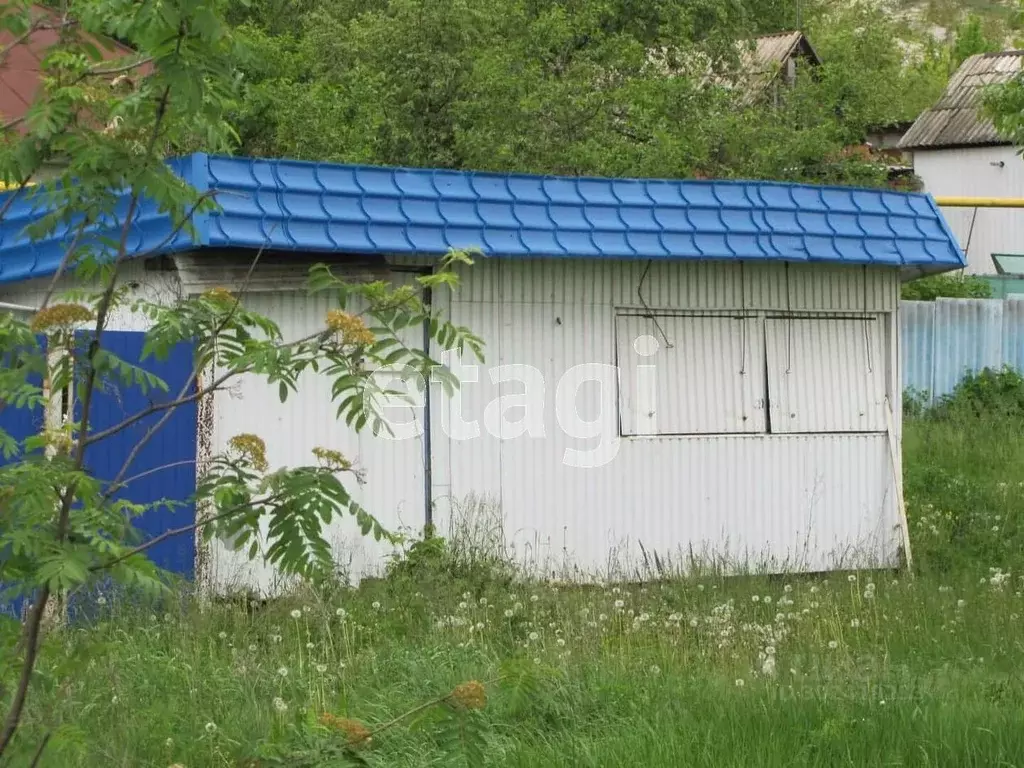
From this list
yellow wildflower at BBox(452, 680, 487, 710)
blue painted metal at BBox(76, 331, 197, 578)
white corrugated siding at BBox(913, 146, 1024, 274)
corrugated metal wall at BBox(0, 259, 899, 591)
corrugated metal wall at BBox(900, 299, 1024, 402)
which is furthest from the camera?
white corrugated siding at BBox(913, 146, 1024, 274)

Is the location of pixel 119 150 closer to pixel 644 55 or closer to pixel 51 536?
pixel 51 536

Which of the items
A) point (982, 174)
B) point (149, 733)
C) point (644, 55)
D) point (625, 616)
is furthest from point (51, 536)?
point (982, 174)

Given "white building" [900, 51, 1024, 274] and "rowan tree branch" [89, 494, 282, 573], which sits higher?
"white building" [900, 51, 1024, 274]

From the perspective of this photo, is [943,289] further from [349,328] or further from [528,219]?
[349,328]

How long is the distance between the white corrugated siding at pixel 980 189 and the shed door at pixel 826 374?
72.6ft

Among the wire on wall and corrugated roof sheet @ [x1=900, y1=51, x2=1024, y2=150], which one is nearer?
the wire on wall

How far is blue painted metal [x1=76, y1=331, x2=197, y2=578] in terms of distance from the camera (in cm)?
898

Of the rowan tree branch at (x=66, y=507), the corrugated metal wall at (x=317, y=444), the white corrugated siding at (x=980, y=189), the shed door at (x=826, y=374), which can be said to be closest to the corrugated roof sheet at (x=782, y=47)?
the white corrugated siding at (x=980, y=189)

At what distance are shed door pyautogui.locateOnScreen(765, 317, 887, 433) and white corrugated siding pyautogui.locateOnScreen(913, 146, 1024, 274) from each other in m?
22.1

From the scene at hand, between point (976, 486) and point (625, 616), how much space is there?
21.6 feet

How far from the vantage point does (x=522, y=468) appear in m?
10.3

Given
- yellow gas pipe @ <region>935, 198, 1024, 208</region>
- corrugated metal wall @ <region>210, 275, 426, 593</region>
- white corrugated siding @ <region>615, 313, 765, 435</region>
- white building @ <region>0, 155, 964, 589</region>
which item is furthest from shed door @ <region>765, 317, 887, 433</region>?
yellow gas pipe @ <region>935, 198, 1024, 208</region>

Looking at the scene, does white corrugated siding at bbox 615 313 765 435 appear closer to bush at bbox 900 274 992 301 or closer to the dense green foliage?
the dense green foliage

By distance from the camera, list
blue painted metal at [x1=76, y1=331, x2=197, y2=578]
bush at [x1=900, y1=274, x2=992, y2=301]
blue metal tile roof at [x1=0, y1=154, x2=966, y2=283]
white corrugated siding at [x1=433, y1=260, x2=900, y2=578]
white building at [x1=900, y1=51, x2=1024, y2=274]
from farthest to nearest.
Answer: white building at [x1=900, y1=51, x2=1024, y2=274], bush at [x1=900, y1=274, x2=992, y2=301], white corrugated siding at [x1=433, y1=260, x2=900, y2=578], blue painted metal at [x1=76, y1=331, x2=197, y2=578], blue metal tile roof at [x1=0, y1=154, x2=966, y2=283]
